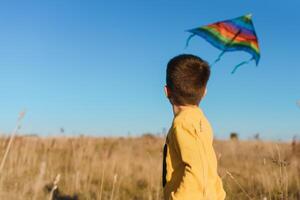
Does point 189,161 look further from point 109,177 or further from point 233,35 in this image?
point 109,177

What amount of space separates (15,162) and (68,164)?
1098mm

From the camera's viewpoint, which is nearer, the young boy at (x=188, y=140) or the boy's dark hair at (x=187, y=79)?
the young boy at (x=188, y=140)

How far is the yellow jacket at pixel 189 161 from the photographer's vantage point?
2.54m

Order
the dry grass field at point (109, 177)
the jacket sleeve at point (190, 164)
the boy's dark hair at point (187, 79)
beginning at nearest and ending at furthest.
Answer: the jacket sleeve at point (190, 164)
the boy's dark hair at point (187, 79)
the dry grass field at point (109, 177)

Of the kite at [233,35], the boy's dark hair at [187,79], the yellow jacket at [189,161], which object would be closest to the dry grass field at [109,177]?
→ the kite at [233,35]

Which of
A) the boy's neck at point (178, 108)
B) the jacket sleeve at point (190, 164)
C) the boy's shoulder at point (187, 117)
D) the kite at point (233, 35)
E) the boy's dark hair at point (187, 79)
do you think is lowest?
the jacket sleeve at point (190, 164)

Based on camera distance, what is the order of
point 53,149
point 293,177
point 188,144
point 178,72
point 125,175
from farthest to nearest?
point 53,149, point 125,175, point 293,177, point 178,72, point 188,144

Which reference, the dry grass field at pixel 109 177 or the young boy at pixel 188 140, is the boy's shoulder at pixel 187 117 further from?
the dry grass field at pixel 109 177

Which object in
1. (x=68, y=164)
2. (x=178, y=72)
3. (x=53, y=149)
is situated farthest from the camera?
(x=53, y=149)

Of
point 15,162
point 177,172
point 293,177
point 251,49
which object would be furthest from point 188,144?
point 15,162

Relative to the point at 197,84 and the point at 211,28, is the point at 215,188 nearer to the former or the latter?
the point at 197,84

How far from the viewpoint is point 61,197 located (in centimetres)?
589

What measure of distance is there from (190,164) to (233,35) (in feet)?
7.50

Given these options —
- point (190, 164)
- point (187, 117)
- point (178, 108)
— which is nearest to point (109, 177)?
point (178, 108)
